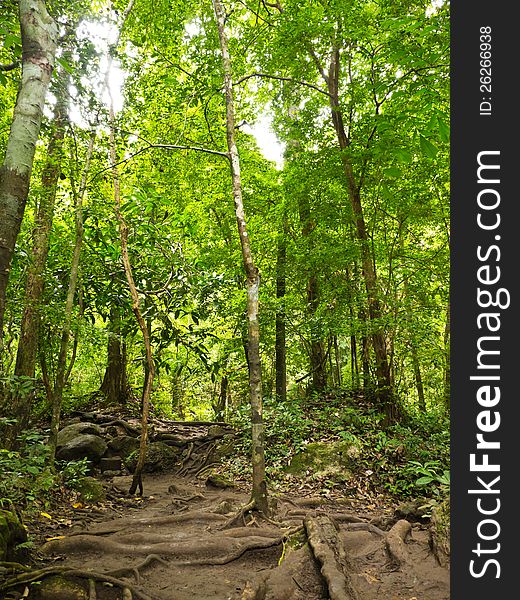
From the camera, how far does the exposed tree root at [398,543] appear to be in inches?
172

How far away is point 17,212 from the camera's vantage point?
10.6ft

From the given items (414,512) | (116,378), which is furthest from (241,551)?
(116,378)

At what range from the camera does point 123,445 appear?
10.9m

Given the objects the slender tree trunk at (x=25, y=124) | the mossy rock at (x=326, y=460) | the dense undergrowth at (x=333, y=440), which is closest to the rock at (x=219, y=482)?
the dense undergrowth at (x=333, y=440)

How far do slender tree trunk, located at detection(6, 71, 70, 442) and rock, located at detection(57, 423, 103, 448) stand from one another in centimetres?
95

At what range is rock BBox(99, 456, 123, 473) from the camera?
32.7 feet

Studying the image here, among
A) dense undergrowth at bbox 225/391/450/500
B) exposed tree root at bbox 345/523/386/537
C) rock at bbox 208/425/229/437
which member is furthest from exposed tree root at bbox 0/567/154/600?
rock at bbox 208/425/229/437

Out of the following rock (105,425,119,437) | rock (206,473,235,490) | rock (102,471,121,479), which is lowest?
rock (102,471,121,479)

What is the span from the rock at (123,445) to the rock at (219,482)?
2.78m

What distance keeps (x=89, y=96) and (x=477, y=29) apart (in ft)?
21.2

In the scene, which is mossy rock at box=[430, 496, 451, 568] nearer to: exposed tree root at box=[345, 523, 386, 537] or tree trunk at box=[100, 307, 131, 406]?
exposed tree root at box=[345, 523, 386, 537]

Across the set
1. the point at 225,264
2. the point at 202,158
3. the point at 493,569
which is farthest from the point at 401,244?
the point at 493,569

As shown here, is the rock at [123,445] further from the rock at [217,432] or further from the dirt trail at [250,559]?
the dirt trail at [250,559]

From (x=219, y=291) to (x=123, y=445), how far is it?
468 cm
